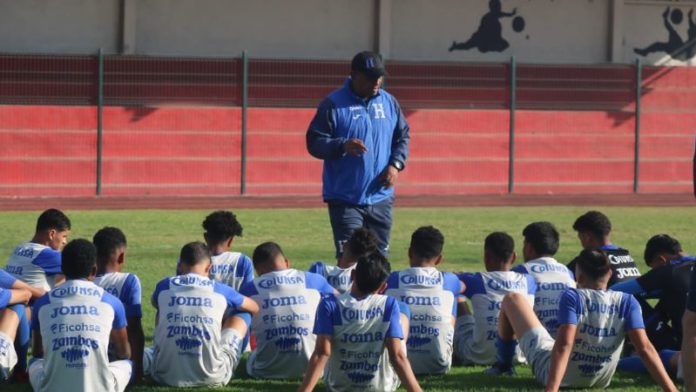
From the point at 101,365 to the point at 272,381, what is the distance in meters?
1.35

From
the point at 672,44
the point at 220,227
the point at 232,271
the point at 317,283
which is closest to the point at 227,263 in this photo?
the point at 232,271

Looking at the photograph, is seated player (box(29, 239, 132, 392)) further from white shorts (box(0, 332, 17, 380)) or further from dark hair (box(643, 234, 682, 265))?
dark hair (box(643, 234, 682, 265))

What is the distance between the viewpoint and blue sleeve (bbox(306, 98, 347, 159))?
9.33 m

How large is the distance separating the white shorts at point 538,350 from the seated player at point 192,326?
177 centimetres

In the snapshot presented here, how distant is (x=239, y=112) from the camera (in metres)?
25.9

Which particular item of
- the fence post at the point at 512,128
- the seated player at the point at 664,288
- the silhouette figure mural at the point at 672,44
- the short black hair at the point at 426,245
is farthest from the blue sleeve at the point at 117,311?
the silhouette figure mural at the point at 672,44

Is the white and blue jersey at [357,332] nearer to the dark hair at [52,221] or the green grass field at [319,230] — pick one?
the green grass field at [319,230]

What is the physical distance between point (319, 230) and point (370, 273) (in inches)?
417

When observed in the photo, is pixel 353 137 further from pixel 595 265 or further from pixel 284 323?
pixel 595 265

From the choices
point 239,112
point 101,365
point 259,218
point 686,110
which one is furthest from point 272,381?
point 686,110

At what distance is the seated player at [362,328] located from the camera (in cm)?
712

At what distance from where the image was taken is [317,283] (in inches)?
322

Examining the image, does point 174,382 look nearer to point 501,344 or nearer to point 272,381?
point 272,381

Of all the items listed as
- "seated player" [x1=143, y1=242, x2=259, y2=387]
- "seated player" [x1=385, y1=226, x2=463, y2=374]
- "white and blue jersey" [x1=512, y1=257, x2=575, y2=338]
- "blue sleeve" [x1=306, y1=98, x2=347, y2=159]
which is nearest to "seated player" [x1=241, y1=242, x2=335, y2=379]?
"seated player" [x1=143, y1=242, x2=259, y2=387]
